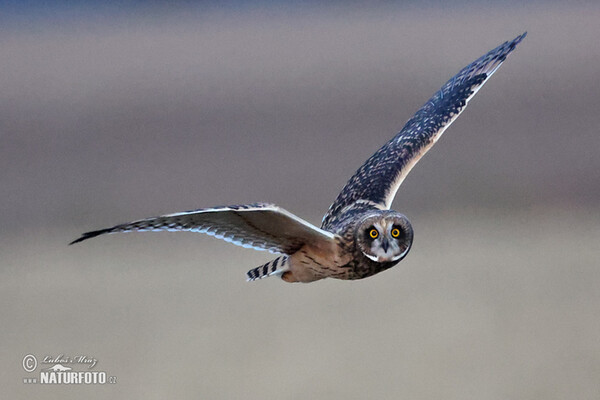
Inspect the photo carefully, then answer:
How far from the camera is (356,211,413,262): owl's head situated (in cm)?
468

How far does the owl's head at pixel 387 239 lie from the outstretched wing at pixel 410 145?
2.65 ft

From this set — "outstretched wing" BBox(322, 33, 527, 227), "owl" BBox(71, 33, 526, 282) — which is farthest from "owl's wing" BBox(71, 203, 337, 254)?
"outstretched wing" BBox(322, 33, 527, 227)

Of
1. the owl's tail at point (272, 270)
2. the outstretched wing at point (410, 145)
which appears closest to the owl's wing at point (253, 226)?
the owl's tail at point (272, 270)

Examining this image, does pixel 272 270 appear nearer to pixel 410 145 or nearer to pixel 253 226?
pixel 253 226

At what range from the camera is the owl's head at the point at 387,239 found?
468cm

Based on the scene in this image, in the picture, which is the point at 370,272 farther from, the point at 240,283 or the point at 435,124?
the point at 240,283

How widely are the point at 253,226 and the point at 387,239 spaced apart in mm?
717

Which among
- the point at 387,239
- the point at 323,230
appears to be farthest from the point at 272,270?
the point at 387,239

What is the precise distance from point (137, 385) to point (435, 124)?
10.1 metres

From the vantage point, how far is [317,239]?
4844 mm

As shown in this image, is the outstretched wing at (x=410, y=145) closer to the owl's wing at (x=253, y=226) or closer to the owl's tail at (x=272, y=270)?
the owl's tail at (x=272, y=270)

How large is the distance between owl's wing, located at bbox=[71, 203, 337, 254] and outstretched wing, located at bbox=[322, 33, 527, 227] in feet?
2.51

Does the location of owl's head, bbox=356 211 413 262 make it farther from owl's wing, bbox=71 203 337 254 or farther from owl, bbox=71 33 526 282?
owl's wing, bbox=71 203 337 254

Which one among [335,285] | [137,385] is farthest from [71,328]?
[335,285]
